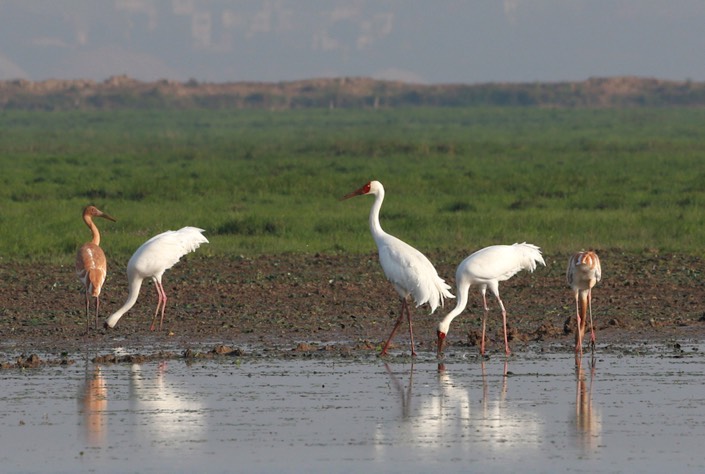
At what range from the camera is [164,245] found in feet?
45.5

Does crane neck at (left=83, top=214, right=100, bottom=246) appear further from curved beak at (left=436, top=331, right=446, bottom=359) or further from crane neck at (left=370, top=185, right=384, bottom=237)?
curved beak at (left=436, top=331, right=446, bottom=359)

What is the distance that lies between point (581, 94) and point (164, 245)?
127704 mm

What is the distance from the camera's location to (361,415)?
8.79 metres

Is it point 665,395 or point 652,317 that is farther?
point 652,317

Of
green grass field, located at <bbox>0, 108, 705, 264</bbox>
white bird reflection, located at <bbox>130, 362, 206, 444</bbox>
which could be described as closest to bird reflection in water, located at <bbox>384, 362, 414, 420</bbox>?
white bird reflection, located at <bbox>130, 362, 206, 444</bbox>

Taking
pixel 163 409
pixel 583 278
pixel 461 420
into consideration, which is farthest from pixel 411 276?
pixel 163 409

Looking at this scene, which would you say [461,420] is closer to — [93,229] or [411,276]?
[411,276]

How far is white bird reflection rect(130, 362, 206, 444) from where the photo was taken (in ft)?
27.0

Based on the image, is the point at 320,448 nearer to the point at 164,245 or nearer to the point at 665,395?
the point at 665,395

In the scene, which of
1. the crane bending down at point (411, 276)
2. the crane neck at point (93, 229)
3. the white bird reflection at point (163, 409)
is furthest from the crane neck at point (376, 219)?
the crane neck at point (93, 229)

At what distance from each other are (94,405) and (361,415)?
1811 mm

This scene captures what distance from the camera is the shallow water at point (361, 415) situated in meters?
7.53

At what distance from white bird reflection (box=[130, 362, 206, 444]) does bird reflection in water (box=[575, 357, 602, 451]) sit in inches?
88.9

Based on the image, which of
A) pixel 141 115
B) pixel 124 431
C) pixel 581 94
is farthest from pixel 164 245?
pixel 581 94
